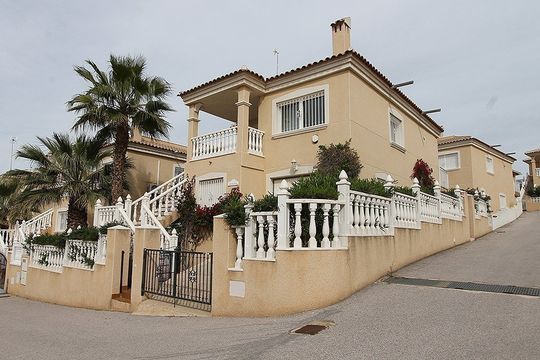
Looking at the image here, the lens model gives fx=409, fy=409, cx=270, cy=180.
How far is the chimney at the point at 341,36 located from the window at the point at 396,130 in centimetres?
322

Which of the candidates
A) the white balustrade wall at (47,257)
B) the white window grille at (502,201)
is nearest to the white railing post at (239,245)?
the white balustrade wall at (47,257)

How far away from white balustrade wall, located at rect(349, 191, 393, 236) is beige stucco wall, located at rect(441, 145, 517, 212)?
1900 centimetres

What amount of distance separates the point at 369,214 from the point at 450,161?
20.8 meters

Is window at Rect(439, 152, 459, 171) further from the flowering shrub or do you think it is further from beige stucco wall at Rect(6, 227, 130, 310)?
beige stucco wall at Rect(6, 227, 130, 310)

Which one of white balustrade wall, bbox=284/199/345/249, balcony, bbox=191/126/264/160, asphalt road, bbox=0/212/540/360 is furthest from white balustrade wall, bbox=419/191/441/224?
balcony, bbox=191/126/264/160

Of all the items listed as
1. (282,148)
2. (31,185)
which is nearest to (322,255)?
(282,148)

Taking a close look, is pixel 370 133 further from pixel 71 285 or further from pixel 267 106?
pixel 71 285

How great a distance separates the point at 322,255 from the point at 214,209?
6283 millimetres

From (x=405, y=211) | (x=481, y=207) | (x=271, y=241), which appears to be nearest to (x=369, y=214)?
(x=405, y=211)

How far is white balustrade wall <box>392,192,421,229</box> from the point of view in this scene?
9648 millimetres

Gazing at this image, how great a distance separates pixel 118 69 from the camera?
1501 centimetres

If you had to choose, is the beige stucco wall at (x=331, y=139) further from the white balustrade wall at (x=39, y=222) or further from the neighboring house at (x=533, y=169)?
the neighboring house at (x=533, y=169)

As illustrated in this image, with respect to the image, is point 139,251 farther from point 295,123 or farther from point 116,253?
point 295,123

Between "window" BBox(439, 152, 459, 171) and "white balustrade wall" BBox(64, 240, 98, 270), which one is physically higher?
"window" BBox(439, 152, 459, 171)
